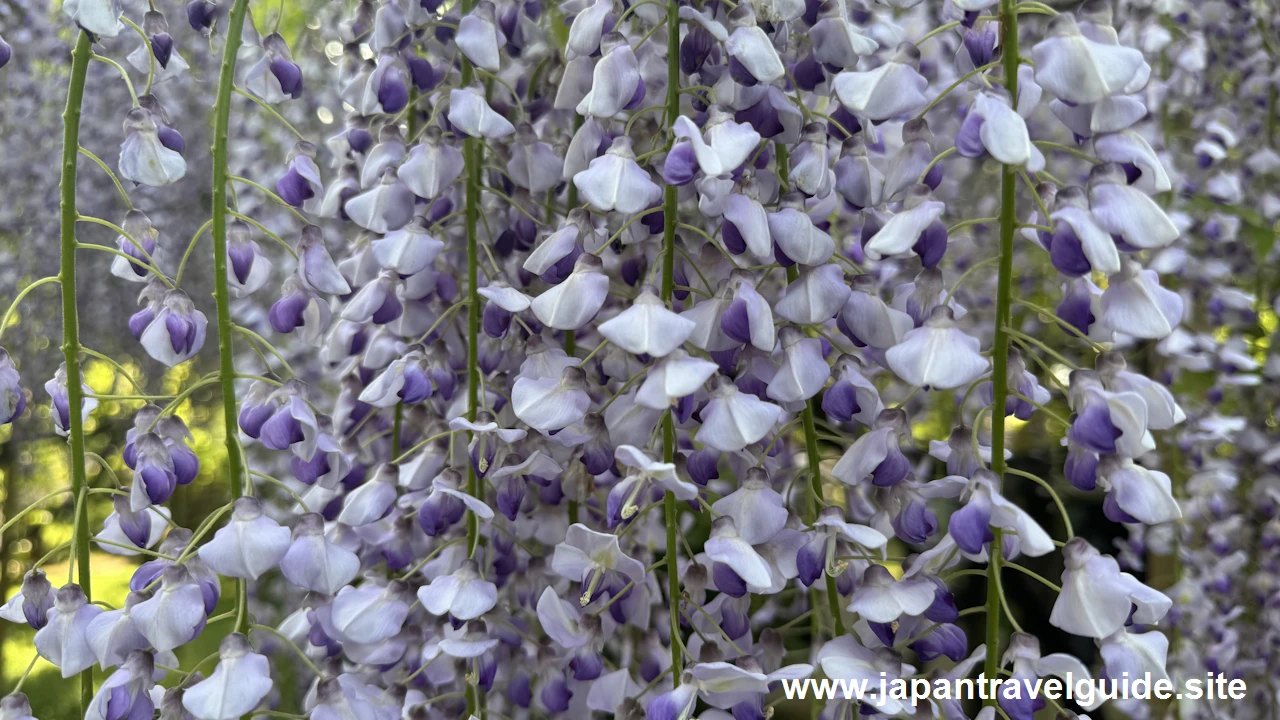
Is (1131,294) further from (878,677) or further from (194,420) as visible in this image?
(194,420)

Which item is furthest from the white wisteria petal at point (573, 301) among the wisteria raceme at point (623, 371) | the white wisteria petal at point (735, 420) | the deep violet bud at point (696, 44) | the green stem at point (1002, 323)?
the green stem at point (1002, 323)

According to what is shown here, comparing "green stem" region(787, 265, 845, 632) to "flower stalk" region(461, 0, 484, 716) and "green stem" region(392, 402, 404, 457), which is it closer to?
"flower stalk" region(461, 0, 484, 716)

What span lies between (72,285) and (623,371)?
0.57 m

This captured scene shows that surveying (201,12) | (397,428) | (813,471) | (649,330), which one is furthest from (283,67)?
(813,471)

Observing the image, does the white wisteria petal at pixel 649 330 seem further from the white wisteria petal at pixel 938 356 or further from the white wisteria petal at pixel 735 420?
the white wisteria petal at pixel 938 356

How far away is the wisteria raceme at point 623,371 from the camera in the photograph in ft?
2.97

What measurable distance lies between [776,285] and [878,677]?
579 mm

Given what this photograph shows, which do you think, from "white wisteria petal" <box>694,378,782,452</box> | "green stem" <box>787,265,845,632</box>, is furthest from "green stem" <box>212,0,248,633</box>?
"green stem" <box>787,265,845,632</box>

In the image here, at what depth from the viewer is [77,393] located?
101cm

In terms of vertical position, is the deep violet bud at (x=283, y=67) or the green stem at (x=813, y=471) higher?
the deep violet bud at (x=283, y=67)

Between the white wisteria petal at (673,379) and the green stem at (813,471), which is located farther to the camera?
the green stem at (813,471)

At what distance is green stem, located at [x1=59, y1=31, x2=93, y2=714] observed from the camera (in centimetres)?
98

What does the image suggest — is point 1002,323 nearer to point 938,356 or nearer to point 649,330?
point 938,356

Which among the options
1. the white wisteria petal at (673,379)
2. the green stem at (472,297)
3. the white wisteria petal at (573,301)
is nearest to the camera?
the white wisteria petal at (673,379)
